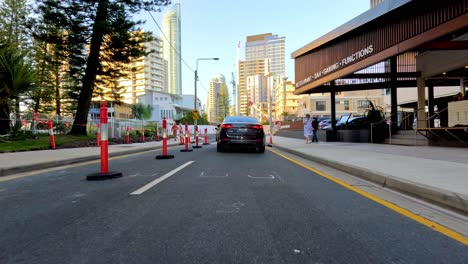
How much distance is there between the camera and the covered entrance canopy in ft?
36.3

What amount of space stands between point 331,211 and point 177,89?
167 metres

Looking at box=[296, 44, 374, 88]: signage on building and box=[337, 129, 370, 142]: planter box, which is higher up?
box=[296, 44, 374, 88]: signage on building

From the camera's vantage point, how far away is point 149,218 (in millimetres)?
3730

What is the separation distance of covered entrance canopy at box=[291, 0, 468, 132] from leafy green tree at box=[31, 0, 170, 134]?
11043 millimetres

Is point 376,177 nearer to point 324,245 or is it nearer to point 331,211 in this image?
point 331,211

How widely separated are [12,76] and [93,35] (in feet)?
23.9

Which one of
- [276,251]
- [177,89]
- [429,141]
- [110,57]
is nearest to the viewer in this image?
[276,251]

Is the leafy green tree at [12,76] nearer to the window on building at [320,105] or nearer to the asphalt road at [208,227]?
the asphalt road at [208,227]

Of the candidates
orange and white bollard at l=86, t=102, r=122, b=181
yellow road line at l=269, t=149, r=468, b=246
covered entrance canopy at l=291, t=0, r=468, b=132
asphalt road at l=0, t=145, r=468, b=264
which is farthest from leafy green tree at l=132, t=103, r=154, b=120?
yellow road line at l=269, t=149, r=468, b=246

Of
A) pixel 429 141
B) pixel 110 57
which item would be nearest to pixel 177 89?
pixel 110 57

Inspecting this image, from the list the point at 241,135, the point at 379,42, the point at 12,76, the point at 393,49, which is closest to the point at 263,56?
the point at 379,42

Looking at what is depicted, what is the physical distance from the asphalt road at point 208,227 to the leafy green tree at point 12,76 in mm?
9147

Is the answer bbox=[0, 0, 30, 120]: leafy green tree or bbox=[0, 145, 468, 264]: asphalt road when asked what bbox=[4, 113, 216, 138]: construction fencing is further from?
bbox=[0, 145, 468, 264]: asphalt road

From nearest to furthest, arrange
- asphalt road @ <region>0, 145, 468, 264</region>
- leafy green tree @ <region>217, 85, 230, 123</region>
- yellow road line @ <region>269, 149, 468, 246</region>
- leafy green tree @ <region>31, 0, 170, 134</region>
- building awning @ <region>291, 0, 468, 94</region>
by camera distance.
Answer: asphalt road @ <region>0, 145, 468, 264</region>, yellow road line @ <region>269, 149, 468, 246</region>, building awning @ <region>291, 0, 468, 94</region>, leafy green tree @ <region>31, 0, 170, 134</region>, leafy green tree @ <region>217, 85, 230, 123</region>
